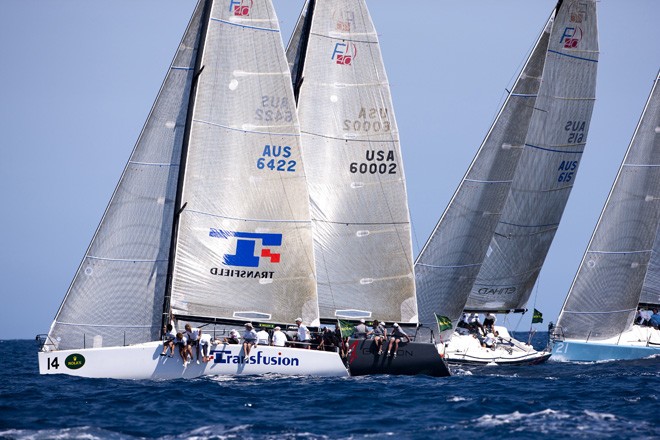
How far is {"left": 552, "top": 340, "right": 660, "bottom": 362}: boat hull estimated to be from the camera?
4175cm

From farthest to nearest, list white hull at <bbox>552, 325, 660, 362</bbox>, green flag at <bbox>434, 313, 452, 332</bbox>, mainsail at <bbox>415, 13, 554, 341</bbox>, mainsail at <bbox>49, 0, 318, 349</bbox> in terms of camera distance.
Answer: white hull at <bbox>552, 325, 660, 362</bbox>
mainsail at <bbox>415, 13, 554, 341</bbox>
green flag at <bbox>434, 313, 452, 332</bbox>
mainsail at <bbox>49, 0, 318, 349</bbox>

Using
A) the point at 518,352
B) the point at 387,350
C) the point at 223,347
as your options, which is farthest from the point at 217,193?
the point at 518,352

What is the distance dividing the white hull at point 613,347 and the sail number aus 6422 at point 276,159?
1546cm

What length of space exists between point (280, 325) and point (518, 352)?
35.8 ft

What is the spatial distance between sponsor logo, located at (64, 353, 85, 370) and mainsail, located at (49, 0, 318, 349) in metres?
0.92

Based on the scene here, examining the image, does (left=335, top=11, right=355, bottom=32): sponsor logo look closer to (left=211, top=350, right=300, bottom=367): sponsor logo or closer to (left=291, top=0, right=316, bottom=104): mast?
(left=291, top=0, right=316, bottom=104): mast

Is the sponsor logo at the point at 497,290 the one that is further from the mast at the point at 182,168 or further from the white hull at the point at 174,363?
the mast at the point at 182,168

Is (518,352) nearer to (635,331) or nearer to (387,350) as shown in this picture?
(635,331)

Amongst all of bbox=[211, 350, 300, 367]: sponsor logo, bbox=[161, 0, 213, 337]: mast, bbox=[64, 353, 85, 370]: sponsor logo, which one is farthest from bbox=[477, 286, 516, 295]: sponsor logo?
bbox=[64, 353, 85, 370]: sponsor logo

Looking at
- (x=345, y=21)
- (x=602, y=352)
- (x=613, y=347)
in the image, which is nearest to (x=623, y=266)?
(x=613, y=347)

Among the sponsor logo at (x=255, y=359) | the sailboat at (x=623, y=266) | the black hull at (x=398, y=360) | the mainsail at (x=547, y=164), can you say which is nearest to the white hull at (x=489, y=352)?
the mainsail at (x=547, y=164)

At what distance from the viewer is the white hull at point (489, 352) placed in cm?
3778

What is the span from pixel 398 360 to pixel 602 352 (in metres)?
13.1

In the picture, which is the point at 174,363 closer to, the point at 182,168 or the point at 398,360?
the point at 182,168
